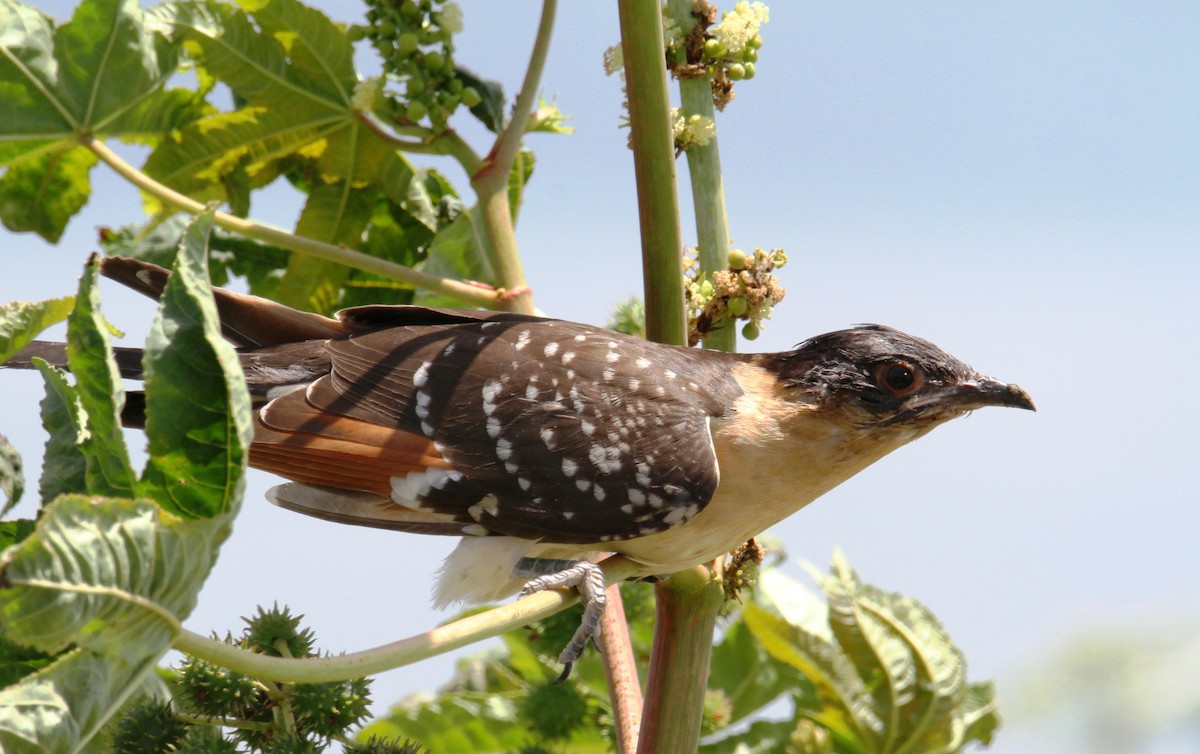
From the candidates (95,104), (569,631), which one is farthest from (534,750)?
(95,104)

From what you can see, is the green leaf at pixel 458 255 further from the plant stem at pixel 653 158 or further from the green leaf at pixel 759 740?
the green leaf at pixel 759 740

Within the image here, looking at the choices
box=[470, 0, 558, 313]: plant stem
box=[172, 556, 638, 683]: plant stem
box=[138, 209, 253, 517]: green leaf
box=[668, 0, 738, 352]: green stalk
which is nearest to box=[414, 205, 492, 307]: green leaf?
box=[470, 0, 558, 313]: plant stem

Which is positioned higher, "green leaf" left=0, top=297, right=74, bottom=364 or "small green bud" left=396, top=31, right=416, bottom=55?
"small green bud" left=396, top=31, right=416, bottom=55

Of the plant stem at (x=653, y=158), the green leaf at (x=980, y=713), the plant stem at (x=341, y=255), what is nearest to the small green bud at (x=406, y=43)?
the plant stem at (x=341, y=255)

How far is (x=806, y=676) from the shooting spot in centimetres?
379

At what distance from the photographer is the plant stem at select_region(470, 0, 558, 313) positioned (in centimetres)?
326

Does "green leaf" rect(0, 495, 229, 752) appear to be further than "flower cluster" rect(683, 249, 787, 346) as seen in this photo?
No

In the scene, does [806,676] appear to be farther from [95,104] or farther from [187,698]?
[95,104]

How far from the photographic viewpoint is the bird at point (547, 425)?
9.38 feet

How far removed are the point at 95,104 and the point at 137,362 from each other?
2.54ft

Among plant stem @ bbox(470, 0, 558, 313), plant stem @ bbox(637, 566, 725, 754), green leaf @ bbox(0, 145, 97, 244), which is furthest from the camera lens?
green leaf @ bbox(0, 145, 97, 244)

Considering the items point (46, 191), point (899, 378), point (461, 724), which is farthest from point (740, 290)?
point (46, 191)

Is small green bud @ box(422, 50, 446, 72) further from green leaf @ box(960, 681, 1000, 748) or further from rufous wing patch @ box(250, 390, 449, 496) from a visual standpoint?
green leaf @ box(960, 681, 1000, 748)

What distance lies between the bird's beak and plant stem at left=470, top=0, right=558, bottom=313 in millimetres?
1155
